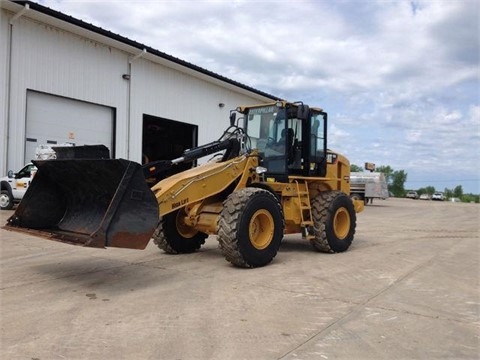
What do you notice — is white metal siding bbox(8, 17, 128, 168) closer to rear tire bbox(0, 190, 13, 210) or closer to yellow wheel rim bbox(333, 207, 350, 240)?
rear tire bbox(0, 190, 13, 210)

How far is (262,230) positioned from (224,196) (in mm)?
1081

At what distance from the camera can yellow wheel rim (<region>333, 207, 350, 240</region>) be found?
10211 mm

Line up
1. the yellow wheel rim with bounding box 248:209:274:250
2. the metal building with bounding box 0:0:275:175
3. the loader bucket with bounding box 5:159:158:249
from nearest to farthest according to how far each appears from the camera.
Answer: the loader bucket with bounding box 5:159:158:249, the yellow wheel rim with bounding box 248:209:274:250, the metal building with bounding box 0:0:275:175

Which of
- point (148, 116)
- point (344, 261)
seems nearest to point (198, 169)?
point (344, 261)

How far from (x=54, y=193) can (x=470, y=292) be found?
6368 millimetres

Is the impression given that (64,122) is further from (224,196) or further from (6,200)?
(224,196)

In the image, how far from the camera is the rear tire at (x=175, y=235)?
8.95 m

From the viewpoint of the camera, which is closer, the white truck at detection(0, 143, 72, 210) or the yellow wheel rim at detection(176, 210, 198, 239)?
the yellow wheel rim at detection(176, 210, 198, 239)

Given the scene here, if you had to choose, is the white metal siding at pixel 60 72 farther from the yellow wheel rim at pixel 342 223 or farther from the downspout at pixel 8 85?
the yellow wheel rim at pixel 342 223

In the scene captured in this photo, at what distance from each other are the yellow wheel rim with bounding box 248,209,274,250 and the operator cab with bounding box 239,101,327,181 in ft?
4.39

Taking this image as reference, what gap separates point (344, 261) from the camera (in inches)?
353

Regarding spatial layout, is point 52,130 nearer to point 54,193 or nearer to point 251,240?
point 54,193

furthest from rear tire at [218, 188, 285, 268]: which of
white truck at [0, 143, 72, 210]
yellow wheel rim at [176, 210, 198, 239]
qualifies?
white truck at [0, 143, 72, 210]

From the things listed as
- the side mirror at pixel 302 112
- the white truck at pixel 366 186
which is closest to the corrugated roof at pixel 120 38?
the side mirror at pixel 302 112
